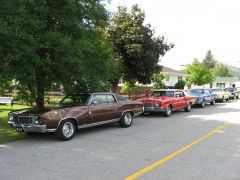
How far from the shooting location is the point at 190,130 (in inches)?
480

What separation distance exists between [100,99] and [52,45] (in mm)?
2732

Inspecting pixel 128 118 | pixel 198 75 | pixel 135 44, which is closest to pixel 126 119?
pixel 128 118

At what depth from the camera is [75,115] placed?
10.6 m

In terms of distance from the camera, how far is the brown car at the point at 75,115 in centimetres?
983

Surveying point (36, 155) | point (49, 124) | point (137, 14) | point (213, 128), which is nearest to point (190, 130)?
point (213, 128)

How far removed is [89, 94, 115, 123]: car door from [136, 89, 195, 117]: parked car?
4.88 metres

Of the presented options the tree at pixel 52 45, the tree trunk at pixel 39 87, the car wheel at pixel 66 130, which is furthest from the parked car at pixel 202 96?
the car wheel at pixel 66 130

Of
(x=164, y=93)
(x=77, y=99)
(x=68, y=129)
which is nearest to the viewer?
(x=68, y=129)

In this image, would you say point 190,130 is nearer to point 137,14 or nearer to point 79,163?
point 79,163

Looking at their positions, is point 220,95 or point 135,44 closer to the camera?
point 135,44

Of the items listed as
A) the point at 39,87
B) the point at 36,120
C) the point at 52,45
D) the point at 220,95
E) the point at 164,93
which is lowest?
the point at 36,120

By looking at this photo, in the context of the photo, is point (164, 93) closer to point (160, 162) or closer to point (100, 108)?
point (100, 108)

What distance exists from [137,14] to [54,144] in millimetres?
13316

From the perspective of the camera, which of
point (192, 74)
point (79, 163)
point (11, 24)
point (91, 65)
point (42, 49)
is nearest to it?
point (79, 163)
